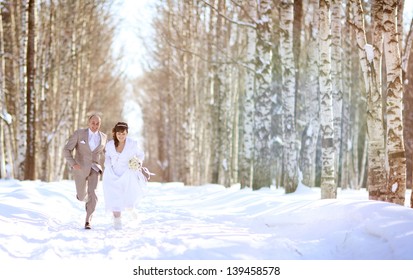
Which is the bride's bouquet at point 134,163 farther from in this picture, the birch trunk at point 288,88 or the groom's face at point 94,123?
the birch trunk at point 288,88

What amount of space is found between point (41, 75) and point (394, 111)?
14547 mm

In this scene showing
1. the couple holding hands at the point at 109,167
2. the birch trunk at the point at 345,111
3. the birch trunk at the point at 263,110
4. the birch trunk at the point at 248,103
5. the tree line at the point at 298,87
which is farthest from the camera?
the birch trunk at the point at 345,111

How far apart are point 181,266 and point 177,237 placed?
1.72 meters

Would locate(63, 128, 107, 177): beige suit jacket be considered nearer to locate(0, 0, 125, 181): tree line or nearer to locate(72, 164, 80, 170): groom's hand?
locate(72, 164, 80, 170): groom's hand

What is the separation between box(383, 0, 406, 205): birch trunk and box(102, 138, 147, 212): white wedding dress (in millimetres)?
4285

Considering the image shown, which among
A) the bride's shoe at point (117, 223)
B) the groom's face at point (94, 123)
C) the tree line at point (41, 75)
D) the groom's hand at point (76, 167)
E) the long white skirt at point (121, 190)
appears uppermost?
the tree line at point (41, 75)

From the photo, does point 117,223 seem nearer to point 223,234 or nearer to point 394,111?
point 223,234

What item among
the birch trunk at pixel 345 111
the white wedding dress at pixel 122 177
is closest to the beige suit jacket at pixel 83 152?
the white wedding dress at pixel 122 177

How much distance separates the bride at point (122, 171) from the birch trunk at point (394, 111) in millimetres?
4290

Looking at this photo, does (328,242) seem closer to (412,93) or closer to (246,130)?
(246,130)

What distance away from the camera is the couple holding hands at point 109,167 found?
343 inches

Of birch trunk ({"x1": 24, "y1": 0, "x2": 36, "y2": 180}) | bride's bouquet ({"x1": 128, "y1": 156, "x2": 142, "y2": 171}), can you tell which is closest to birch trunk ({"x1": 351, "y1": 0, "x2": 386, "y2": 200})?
bride's bouquet ({"x1": 128, "y1": 156, "x2": 142, "y2": 171})

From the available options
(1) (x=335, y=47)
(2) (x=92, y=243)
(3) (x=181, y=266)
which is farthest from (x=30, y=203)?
(1) (x=335, y=47)

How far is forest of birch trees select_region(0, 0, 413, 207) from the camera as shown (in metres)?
9.88
